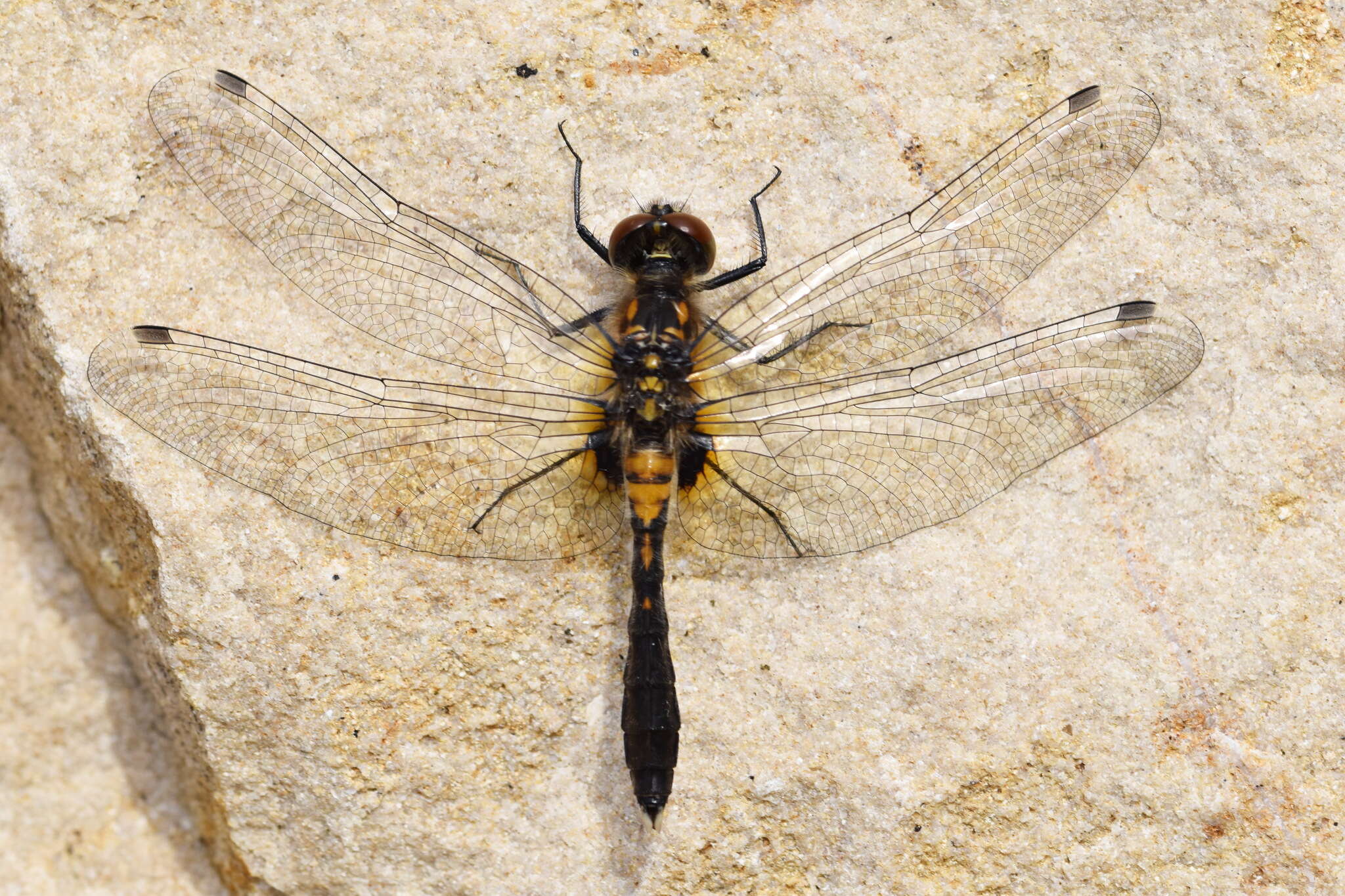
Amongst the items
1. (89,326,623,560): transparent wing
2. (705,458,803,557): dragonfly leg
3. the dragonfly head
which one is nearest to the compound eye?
the dragonfly head

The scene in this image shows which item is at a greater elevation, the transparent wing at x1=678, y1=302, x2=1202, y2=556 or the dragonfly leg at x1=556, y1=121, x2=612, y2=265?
the dragonfly leg at x1=556, y1=121, x2=612, y2=265

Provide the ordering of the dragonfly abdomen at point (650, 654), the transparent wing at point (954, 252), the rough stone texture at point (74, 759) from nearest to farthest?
the dragonfly abdomen at point (650, 654), the transparent wing at point (954, 252), the rough stone texture at point (74, 759)

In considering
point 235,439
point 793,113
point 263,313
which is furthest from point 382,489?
point 793,113

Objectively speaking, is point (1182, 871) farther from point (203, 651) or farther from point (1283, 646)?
point (203, 651)

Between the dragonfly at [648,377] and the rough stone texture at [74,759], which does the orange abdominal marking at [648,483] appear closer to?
the dragonfly at [648,377]

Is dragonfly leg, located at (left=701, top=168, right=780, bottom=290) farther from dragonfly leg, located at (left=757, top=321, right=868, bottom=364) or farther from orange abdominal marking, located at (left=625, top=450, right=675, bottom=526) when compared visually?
orange abdominal marking, located at (left=625, top=450, right=675, bottom=526)

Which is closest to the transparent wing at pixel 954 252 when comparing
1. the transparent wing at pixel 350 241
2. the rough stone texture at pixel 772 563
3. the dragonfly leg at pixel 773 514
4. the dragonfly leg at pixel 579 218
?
the rough stone texture at pixel 772 563

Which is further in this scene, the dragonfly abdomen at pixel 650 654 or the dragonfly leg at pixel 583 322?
the dragonfly leg at pixel 583 322
